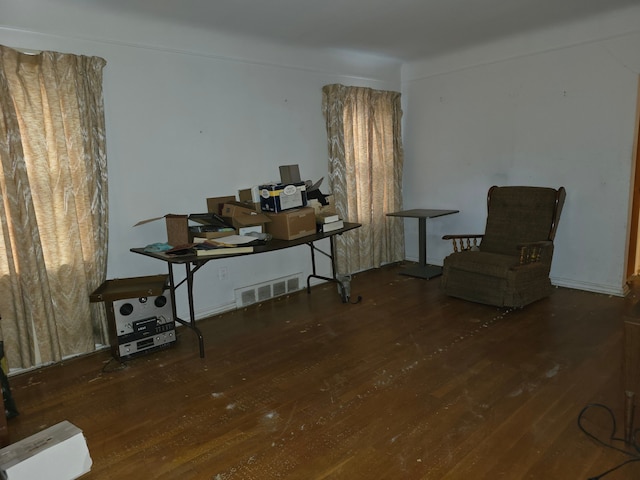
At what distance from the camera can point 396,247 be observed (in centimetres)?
573

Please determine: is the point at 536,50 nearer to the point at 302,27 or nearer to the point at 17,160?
the point at 302,27

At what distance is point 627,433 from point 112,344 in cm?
313

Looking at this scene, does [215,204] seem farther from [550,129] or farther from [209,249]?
[550,129]

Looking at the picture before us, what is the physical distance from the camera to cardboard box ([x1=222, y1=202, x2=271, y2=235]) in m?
3.56

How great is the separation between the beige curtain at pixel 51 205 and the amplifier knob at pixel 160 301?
1.51 feet

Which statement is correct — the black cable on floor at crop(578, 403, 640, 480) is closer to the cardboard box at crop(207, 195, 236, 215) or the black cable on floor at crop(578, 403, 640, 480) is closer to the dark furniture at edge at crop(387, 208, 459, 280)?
the dark furniture at edge at crop(387, 208, 459, 280)

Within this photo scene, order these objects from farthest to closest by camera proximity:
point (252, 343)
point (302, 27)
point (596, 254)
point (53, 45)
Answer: point (596, 254)
point (302, 27)
point (252, 343)
point (53, 45)

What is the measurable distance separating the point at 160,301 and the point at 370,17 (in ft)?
9.06

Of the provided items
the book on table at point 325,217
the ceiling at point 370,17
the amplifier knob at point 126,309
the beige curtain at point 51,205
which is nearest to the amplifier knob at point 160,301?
the amplifier knob at point 126,309

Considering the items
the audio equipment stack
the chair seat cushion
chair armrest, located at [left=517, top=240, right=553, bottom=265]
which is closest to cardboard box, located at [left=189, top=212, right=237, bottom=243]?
the audio equipment stack

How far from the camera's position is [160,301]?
328cm

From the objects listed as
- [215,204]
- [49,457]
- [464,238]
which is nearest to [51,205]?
[215,204]

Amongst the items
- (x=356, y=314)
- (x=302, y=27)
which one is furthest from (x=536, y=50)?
(x=356, y=314)

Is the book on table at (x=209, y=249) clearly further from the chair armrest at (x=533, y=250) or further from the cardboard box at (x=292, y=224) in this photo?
the chair armrest at (x=533, y=250)
